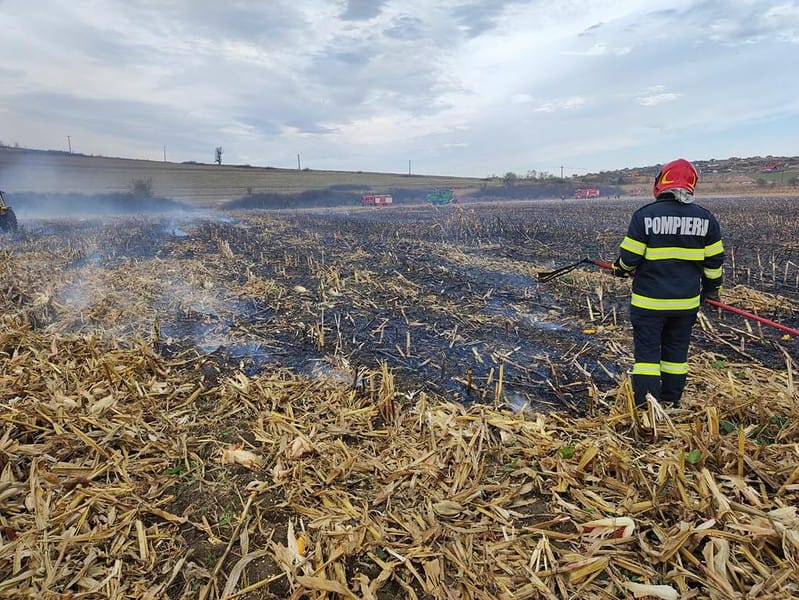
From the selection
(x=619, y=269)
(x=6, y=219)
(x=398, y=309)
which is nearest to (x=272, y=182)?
(x=6, y=219)

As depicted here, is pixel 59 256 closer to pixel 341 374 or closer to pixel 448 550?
pixel 341 374

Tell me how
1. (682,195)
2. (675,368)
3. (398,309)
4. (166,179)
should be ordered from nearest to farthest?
(682,195) < (675,368) < (398,309) < (166,179)

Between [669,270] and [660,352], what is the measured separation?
0.74 metres

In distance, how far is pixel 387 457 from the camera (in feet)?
11.4

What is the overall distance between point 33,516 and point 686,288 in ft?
16.2

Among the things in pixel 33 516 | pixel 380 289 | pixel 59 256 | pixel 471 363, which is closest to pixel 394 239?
pixel 380 289

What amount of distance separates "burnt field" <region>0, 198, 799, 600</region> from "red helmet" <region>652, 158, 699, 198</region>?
5.39 ft

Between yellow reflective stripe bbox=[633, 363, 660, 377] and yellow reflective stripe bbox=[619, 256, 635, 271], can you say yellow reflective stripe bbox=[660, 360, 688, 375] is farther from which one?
yellow reflective stripe bbox=[619, 256, 635, 271]

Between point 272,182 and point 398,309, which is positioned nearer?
point 398,309

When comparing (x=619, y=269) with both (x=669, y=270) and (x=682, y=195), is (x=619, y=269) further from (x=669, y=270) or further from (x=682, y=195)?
(x=682, y=195)

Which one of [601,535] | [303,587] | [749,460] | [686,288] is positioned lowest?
[303,587]

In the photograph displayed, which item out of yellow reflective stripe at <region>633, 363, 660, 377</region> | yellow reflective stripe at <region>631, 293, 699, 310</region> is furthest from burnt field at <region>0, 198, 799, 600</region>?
yellow reflective stripe at <region>631, 293, 699, 310</region>

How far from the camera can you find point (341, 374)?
5043mm

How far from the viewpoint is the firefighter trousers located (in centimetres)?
379
